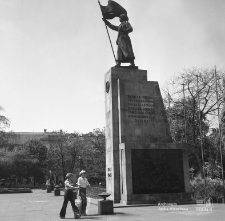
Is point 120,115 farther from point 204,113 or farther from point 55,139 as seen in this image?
point 55,139

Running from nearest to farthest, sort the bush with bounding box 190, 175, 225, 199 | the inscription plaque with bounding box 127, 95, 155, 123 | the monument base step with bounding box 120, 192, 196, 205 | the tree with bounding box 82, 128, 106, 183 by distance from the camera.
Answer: the monument base step with bounding box 120, 192, 196, 205
the inscription plaque with bounding box 127, 95, 155, 123
the bush with bounding box 190, 175, 225, 199
the tree with bounding box 82, 128, 106, 183

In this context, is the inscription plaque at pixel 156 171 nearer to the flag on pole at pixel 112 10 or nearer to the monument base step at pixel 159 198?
the monument base step at pixel 159 198

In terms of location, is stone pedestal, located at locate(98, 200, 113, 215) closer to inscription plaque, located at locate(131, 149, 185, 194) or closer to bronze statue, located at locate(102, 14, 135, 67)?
inscription plaque, located at locate(131, 149, 185, 194)

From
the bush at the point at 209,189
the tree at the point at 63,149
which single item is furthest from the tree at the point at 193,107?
the tree at the point at 63,149

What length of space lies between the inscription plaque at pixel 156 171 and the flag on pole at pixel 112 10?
9.54 m

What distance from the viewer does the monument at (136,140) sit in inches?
583

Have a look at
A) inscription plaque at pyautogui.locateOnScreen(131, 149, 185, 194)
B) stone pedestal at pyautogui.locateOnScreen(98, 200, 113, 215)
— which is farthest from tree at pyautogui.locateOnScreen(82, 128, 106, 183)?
stone pedestal at pyautogui.locateOnScreen(98, 200, 113, 215)

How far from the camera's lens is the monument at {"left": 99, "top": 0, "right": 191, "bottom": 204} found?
48.6 feet

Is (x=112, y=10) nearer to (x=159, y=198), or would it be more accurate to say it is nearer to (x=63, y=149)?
(x=159, y=198)

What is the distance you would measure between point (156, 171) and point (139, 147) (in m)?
1.48

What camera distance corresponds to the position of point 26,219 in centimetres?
1080

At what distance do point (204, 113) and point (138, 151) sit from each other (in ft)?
55.0

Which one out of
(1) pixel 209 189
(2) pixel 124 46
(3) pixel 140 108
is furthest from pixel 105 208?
(2) pixel 124 46

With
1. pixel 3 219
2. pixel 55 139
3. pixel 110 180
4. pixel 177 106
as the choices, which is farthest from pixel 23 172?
pixel 3 219
